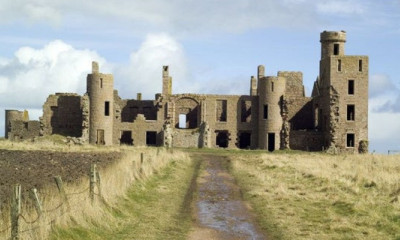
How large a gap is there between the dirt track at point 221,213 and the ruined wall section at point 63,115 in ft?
114

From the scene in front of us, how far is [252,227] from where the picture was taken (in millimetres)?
16172

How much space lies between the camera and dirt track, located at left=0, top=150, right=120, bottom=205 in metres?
22.3

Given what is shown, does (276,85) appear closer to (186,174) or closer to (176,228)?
(186,174)

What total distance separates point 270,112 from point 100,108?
16738 millimetres

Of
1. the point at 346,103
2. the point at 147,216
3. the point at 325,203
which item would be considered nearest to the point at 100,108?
the point at 346,103

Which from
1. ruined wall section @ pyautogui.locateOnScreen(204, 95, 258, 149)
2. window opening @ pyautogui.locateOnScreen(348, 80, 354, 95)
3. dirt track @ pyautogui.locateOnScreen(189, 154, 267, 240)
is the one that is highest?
window opening @ pyautogui.locateOnScreen(348, 80, 354, 95)

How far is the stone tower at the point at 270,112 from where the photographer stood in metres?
60.2

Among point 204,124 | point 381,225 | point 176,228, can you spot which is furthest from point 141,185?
point 204,124

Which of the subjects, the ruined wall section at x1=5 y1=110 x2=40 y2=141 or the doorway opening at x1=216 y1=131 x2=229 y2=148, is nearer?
the ruined wall section at x1=5 y1=110 x2=40 y2=141

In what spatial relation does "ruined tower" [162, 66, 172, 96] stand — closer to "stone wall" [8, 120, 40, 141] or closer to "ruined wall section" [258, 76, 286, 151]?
"ruined wall section" [258, 76, 286, 151]

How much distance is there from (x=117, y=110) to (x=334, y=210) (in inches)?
1777

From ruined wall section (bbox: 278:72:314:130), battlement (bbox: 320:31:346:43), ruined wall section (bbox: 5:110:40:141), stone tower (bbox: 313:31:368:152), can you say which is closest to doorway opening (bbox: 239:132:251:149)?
ruined wall section (bbox: 278:72:314:130)

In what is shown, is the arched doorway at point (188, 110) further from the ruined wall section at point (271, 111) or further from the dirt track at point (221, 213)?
the dirt track at point (221, 213)

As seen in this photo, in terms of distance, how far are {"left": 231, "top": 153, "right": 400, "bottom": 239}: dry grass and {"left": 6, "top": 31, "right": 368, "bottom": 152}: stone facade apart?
2819 cm
